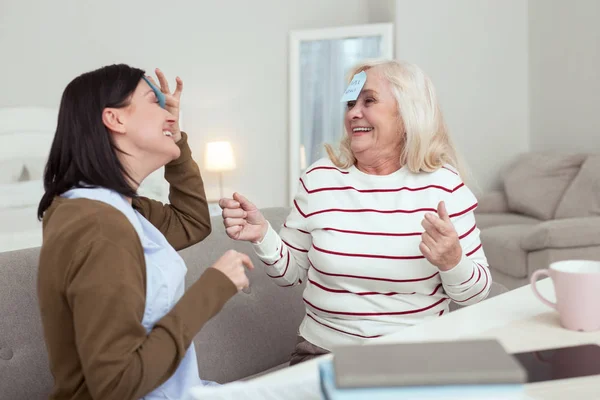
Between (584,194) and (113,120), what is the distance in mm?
3766

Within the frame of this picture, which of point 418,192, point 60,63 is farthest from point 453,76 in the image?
point 418,192

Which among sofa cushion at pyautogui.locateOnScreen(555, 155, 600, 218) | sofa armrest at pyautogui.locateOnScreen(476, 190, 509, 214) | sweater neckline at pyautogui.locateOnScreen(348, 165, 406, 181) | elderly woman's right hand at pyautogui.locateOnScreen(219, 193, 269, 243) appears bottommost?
sofa armrest at pyautogui.locateOnScreen(476, 190, 509, 214)

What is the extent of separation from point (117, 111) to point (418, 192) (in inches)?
28.3

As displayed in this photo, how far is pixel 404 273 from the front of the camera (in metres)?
1.57

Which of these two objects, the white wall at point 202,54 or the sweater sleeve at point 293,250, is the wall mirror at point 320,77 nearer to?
the white wall at point 202,54

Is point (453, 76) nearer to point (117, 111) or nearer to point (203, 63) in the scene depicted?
point (203, 63)

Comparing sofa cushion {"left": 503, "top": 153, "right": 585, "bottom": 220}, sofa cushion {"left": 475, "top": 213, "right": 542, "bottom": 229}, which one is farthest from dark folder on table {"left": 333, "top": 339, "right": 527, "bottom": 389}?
sofa cushion {"left": 503, "top": 153, "right": 585, "bottom": 220}

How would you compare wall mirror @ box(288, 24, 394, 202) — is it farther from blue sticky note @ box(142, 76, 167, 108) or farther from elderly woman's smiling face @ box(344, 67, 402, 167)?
blue sticky note @ box(142, 76, 167, 108)

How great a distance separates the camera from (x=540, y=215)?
184 inches

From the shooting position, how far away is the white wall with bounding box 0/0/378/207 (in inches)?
179

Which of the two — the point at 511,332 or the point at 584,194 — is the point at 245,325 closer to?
the point at 511,332

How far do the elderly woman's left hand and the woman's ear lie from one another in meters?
0.55

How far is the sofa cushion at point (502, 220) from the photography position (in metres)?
4.62

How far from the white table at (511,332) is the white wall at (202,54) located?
12.9 ft
